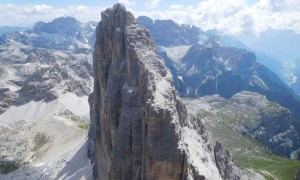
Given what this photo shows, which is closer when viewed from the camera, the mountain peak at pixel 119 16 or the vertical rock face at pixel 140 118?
the vertical rock face at pixel 140 118

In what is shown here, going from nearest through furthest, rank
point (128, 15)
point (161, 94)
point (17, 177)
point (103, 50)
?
1. point (161, 94)
2. point (128, 15)
3. point (103, 50)
4. point (17, 177)

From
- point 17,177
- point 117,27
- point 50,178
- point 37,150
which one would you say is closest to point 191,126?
point 117,27

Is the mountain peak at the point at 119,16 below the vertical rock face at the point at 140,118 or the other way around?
the other way around

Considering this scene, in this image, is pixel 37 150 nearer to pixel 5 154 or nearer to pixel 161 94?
pixel 5 154

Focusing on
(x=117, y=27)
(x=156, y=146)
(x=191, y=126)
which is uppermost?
(x=117, y=27)

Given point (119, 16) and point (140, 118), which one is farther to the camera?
point (119, 16)

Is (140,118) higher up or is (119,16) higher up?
(119,16)

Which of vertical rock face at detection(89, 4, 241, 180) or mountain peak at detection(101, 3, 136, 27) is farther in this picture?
mountain peak at detection(101, 3, 136, 27)

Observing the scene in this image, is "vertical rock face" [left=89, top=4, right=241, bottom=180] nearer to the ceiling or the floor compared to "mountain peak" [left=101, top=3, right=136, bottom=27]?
nearer to the floor
